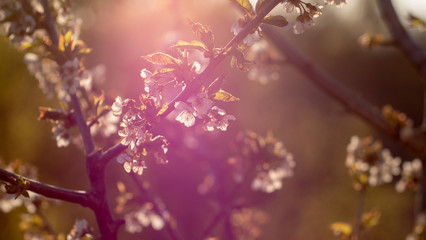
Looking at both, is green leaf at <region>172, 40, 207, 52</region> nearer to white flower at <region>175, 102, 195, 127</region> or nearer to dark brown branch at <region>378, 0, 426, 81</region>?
white flower at <region>175, 102, 195, 127</region>

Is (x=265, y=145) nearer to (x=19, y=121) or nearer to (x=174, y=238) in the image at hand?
(x=174, y=238)

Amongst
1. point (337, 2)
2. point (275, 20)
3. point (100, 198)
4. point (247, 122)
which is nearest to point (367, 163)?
point (337, 2)

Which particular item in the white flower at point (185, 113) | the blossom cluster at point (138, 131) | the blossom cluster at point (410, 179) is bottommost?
the blossom cluster at point (138, 131)

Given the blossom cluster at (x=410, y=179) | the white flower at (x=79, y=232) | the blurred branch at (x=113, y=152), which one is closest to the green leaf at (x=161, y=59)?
the blurred branch at (x=113, y=152)

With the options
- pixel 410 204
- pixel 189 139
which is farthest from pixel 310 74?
pixel 410 204

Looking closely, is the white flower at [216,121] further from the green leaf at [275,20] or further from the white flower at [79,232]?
the white flower at [79,232]

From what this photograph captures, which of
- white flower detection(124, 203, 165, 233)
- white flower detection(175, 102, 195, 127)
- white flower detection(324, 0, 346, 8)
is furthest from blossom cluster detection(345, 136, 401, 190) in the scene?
white flower detection(175, 102, 195, 127)
